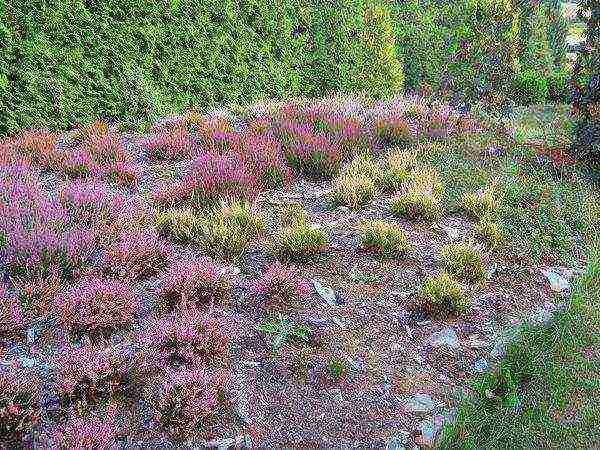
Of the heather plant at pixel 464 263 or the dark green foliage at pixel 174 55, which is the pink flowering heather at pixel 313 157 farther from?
the dark green foliage at pixel 174 55

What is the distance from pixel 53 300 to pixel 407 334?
9.67 ft

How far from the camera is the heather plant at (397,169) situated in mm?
6836

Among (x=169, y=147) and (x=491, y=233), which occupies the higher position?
(x=169, y=147)

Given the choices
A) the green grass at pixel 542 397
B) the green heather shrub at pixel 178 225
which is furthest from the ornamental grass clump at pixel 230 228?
the green grass at pixel 542 397

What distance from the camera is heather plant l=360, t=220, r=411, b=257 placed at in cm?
552

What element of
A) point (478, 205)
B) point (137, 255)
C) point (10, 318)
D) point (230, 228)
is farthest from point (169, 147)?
point (478, 205)

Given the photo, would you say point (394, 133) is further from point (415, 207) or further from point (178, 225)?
point (178, 225)

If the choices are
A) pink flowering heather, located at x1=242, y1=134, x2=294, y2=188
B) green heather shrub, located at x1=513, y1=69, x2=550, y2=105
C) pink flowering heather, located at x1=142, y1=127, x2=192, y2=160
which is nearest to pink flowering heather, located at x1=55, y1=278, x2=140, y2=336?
pink flowering heather, located at x1=242, y1=134, x2=294, y2=188

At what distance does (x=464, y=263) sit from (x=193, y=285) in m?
2.79

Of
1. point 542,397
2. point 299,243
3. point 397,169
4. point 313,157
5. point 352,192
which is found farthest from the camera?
point 313,157

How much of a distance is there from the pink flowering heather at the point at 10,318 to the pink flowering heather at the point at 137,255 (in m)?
0.84

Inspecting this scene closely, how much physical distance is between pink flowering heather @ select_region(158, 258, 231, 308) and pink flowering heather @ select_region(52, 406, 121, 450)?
1.20 metres

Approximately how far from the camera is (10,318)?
3.83 meters

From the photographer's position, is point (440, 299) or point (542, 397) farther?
point (440, 299)
